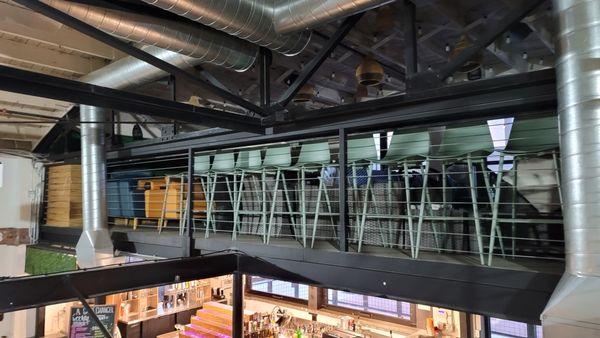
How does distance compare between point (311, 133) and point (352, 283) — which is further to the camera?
point (311, 133)

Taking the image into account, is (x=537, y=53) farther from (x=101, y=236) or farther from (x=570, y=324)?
(x=101, y=236)

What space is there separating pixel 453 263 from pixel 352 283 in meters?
0.73

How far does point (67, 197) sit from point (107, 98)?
4148mm

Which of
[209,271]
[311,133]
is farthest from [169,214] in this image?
[311,133]

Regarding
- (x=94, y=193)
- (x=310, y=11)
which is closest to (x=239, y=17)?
(x=310, y=11)

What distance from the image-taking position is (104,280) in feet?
8.76

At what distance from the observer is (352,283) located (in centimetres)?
284

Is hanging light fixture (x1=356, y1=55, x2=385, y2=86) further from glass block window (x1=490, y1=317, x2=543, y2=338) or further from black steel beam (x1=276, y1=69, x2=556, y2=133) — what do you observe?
glass block window (x1=490, y1=317, x2=543, y2=338)

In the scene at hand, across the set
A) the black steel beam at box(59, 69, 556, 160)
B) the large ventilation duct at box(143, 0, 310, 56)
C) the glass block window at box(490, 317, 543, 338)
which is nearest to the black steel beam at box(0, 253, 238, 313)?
the black steel beam at box(59, 69, 556, 160)

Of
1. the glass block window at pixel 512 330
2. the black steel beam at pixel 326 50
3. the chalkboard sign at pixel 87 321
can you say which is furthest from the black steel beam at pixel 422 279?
the glass block window at pixel 512 330

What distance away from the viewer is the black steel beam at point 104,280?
7.55ft

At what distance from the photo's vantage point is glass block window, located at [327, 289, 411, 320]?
18.9ft

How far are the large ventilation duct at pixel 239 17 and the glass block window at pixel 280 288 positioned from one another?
4.73m

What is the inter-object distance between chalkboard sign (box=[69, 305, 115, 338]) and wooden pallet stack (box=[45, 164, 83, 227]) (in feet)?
3.99
